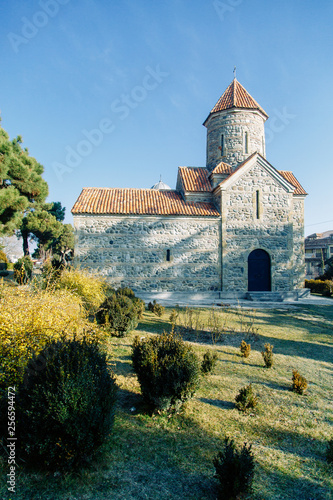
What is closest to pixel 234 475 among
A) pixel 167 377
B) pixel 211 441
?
pixel 211 441

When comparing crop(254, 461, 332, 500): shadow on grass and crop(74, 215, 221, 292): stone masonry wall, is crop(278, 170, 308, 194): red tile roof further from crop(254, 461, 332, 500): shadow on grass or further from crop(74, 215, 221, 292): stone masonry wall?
crop(254, 461, 332, 500): shadow on grass

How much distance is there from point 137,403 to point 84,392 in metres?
1.88

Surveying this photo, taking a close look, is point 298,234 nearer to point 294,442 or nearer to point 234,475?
point 294,442

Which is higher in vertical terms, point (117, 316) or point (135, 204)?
point (135, 204)

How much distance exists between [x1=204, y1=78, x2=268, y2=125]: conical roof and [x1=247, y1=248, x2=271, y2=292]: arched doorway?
32.0 feet

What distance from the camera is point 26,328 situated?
4281 millimetres

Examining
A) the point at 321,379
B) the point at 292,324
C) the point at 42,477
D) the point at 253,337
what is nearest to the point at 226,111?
the point at 292,324

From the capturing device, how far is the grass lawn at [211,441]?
3.03m

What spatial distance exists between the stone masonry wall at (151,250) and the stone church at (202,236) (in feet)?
0.18

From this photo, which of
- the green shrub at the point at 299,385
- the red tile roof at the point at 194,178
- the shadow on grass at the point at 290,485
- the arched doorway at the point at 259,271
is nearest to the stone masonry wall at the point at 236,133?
the red tile roof at the point at 194,178

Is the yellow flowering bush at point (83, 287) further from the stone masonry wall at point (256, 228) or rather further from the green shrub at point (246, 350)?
the stone masonry wall at point (256, 228)

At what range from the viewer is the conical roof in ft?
63.2

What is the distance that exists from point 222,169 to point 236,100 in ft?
17.1

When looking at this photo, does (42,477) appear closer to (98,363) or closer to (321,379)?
(98,363)
